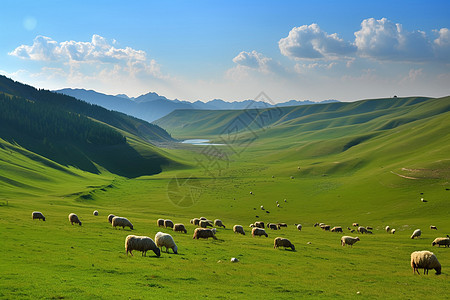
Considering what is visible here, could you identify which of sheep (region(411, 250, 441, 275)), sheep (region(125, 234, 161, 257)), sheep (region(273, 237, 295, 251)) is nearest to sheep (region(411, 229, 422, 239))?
sheep (region(411, 250, 441, 275))

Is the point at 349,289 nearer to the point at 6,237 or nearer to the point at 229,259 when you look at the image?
the point at 229,259

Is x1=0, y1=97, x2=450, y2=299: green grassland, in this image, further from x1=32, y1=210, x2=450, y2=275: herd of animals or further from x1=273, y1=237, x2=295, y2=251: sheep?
x1=273, y1=237, x2=295, y2=251: sheep

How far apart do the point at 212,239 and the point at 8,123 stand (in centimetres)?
19656

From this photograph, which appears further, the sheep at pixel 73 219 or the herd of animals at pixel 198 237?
the sheep at pixel 73 219

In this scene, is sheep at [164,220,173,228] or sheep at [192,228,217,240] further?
sheep at [164,220,173,228]

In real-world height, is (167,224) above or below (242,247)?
below

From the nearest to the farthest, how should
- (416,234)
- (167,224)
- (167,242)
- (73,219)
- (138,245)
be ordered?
1. (138,245)
2. (167,242)
3. (73,219)
4. (167,224)
5. (416,234)

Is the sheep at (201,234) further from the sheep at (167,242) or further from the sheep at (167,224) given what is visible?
the sheep at (167,242)

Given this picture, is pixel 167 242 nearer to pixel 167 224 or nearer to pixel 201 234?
pixel 201 234

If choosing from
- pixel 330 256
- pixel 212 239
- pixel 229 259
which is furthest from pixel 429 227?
pixel 229 259

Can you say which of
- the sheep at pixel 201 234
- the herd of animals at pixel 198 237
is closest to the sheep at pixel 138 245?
the herd of animals at pixel 198 237

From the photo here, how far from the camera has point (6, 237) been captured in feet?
88.0

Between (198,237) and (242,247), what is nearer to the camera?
(242,247)

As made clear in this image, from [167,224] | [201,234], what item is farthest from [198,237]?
[167,224]
